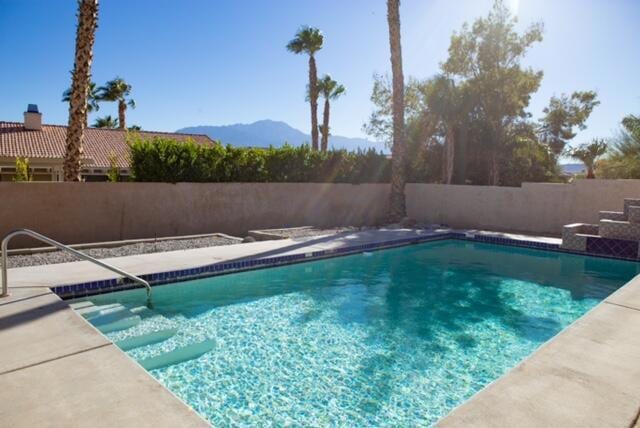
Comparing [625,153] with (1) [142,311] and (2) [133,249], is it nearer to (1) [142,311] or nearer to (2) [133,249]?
(2) [133,249]

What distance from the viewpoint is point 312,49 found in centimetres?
2803

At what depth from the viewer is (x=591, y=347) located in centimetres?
373

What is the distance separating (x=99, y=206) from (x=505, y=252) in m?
10.2

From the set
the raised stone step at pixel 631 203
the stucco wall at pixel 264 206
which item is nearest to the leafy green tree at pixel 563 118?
the stucco wall at pixel 264 206

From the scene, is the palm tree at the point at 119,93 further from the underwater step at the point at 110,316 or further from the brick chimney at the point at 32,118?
the underwater step at the point at 110,316

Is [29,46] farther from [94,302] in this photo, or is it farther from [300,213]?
[94,302]

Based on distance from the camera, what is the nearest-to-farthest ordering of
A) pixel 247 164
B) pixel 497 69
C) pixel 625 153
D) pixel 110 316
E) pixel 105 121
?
pixel 110 316 → pixel 247 164 → pixel 625 153 → pixel 497 69 → pixel 105 121

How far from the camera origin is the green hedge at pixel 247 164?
11.3 m

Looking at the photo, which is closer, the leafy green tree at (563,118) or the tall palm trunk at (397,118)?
the tall palm trunk at (397,118)

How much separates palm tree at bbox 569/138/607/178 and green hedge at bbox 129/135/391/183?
18959 mm

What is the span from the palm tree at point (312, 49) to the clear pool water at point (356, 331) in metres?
19.7

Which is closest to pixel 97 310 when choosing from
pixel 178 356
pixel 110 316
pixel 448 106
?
pixel 110 316

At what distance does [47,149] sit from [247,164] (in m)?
14.6

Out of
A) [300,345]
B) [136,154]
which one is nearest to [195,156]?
[136,154]
